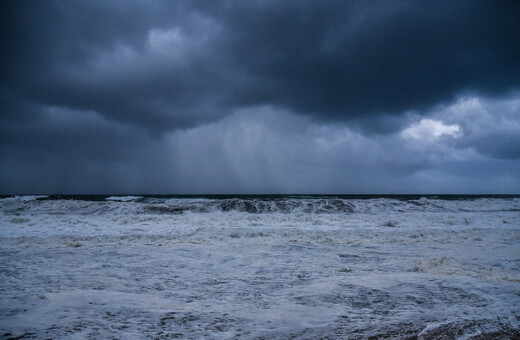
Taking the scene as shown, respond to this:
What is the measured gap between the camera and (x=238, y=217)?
52.5 feet

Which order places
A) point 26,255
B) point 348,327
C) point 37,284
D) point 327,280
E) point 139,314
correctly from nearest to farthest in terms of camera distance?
1. point 348,327
2. point 139,314
3. point 37,284
4. point 327,280
5. point 26,255

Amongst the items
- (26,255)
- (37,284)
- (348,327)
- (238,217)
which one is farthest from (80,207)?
(348,327)

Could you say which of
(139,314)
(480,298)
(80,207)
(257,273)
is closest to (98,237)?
(257,273)

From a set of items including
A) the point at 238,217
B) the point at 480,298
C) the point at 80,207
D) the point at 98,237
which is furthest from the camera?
the point at 80,207

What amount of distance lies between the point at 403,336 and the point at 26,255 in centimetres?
723

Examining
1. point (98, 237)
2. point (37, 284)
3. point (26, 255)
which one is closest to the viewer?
point (37, 284)

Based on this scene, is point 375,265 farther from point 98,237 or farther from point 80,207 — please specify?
point 80,207

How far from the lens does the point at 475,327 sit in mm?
2709

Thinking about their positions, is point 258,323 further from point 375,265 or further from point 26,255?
point 26,255

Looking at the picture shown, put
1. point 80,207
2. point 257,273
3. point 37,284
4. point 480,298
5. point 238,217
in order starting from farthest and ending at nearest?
point 80,207, point 238,217, point 257,273, point 37,284, point 480,298

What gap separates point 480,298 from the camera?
354 cm

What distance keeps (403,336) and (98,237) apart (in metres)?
9.73

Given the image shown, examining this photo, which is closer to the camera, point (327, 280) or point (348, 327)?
point (348, 327)

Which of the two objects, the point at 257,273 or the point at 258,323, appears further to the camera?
the point at 257,273
